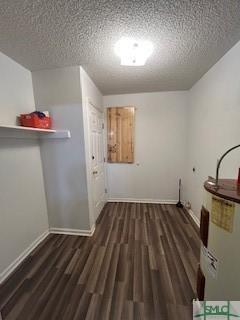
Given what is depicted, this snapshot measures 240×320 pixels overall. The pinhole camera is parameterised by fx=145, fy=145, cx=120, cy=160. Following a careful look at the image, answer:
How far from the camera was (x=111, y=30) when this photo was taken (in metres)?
1.33

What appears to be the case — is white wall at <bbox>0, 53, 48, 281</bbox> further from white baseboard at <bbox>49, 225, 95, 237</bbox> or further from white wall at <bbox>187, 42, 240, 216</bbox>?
white wall at <bbox>187, 42, 240, 216</bbox>

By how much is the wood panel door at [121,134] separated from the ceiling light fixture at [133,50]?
149cm

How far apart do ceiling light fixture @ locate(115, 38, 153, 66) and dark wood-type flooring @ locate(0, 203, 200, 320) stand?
2.41 metres

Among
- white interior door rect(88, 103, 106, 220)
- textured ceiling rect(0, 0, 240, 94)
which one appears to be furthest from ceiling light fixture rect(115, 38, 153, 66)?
white interior door rect(88, 103, 106, 220)

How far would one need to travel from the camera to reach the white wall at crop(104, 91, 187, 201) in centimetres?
312

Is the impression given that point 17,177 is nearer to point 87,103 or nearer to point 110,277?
point 87,103

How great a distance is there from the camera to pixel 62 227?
2.38m

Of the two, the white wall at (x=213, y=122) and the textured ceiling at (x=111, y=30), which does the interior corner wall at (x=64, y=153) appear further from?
the white wall at (x=213, y=122)

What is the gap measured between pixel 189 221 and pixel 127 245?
4.23 feet

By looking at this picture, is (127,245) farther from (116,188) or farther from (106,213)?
(116,188)

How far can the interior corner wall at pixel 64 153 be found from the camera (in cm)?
205

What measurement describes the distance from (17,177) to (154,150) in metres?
2.56

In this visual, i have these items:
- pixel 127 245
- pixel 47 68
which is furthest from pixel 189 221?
pixel 47 68

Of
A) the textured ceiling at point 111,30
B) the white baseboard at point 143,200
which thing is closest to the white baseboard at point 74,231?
the white baseboard at point 143,200
